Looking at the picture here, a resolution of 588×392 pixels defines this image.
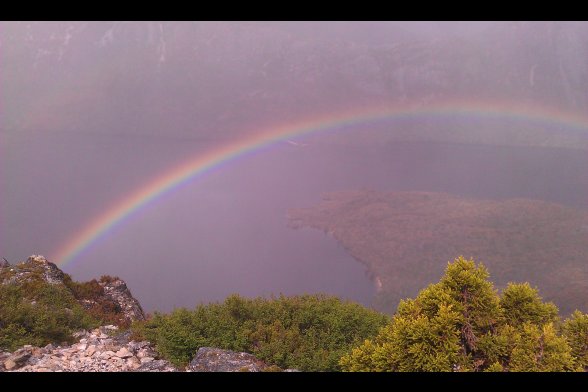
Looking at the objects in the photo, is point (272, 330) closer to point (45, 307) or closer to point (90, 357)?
point (90, 357)

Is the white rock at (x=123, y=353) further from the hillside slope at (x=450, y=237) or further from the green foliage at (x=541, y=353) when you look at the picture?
the hillside slope at (x=450, y=237)

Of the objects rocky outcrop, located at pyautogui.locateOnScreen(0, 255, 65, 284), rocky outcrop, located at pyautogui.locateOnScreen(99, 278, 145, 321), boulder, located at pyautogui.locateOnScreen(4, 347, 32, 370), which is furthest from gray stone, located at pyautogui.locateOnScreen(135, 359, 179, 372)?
rocky outcrop, located at pyautogui.locateOnScreen(0, 255, 65, 284)

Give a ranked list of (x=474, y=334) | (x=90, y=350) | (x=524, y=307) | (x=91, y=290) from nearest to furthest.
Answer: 1. (x=474, y=334)
2. (x=524, y=307)
3. (x=90, y=350)
4. (x=91, y=290)

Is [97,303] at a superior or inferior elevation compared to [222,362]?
superior

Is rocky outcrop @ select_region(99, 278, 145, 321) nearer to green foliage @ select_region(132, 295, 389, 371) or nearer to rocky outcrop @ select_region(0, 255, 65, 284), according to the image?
rocky outcrop @ select_region(0, 255, 65, 284)

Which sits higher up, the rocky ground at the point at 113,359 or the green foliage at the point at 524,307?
the green foliage at the point at 524,307

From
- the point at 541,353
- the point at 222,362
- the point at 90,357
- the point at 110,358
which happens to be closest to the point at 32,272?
the point at 90,357

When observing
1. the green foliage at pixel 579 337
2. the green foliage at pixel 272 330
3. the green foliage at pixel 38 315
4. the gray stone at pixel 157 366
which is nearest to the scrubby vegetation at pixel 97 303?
the green foliage at pixel 38 315
